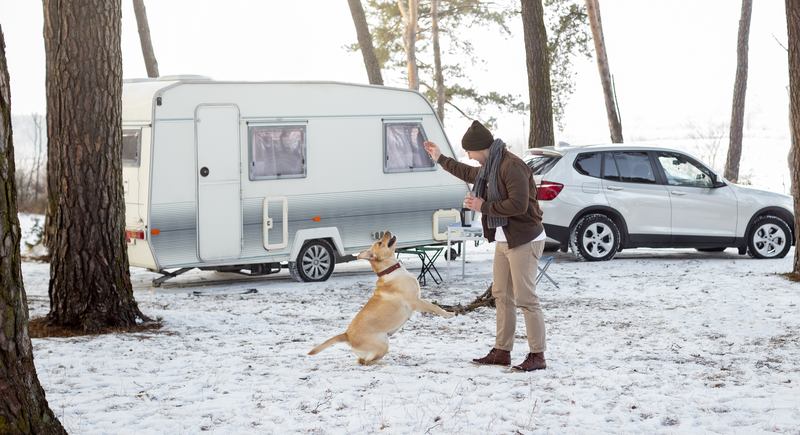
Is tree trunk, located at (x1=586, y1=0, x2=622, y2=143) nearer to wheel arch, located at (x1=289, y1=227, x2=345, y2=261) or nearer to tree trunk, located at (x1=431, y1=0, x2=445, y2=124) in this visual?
tree trunk, located at (x1=431, y1=0, x2=445, y2=124)

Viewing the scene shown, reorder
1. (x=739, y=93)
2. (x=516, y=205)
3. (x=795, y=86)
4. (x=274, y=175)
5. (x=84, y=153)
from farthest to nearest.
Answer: (x=739, y=93) → (x=274, y=175) → (x=795, y=86) → (x=84, y=153) → (x=516, y=205)

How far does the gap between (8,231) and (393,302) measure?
10.5ft

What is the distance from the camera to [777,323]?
350 inches

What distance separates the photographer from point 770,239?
13953 mm

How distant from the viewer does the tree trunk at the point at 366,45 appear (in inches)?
700

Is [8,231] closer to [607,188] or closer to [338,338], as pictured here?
[338,338]

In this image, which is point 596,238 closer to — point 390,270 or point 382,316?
point 390,270

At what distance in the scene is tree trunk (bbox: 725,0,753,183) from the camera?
23.9 meters

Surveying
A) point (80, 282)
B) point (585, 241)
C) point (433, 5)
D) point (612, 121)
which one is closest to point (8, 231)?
point (80, 282)

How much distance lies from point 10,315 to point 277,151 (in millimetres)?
7716

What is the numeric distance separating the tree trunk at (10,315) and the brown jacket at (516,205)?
308 cm

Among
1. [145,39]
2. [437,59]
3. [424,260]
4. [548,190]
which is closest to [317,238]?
[424,260]

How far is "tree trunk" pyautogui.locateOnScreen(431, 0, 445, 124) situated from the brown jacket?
77.3ft

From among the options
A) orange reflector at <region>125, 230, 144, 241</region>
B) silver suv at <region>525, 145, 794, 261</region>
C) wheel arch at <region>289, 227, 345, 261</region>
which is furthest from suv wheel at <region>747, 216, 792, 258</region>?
orange reflector at <region>125, 230, 144, 241</region>
